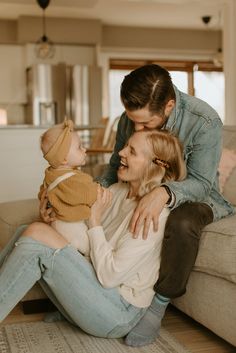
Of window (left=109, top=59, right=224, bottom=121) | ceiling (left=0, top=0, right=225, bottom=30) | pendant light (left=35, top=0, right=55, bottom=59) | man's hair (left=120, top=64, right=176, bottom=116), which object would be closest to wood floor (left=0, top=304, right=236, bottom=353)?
man's hair (left=120, top=64, right=176, bottom=116)

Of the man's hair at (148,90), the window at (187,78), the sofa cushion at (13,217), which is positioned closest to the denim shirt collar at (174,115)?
the man's hair at (148,90)

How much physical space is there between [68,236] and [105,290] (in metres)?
0.25

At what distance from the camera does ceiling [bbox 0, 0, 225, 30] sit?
7.63 meters

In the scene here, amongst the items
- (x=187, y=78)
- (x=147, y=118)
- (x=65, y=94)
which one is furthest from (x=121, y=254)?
(x=187, y=78)

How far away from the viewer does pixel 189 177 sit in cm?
206

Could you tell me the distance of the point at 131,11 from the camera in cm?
848

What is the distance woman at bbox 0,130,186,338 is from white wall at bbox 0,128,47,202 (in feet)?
5.77

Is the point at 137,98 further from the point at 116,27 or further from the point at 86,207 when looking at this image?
the point at 116,27

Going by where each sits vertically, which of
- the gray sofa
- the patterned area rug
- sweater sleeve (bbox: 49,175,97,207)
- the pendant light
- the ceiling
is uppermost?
the ceiling

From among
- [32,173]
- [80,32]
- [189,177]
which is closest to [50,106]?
[80,32]

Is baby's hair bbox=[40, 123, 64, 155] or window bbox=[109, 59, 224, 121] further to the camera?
window bbox=[109, 59, 224, 121]

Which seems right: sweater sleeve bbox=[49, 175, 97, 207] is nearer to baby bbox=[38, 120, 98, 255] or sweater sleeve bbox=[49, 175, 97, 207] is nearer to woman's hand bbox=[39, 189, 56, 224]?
baby bbox=[38, 120, 98, 255]

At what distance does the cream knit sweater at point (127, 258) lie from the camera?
183 centimetres

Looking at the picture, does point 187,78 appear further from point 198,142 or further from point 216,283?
point 216,283
